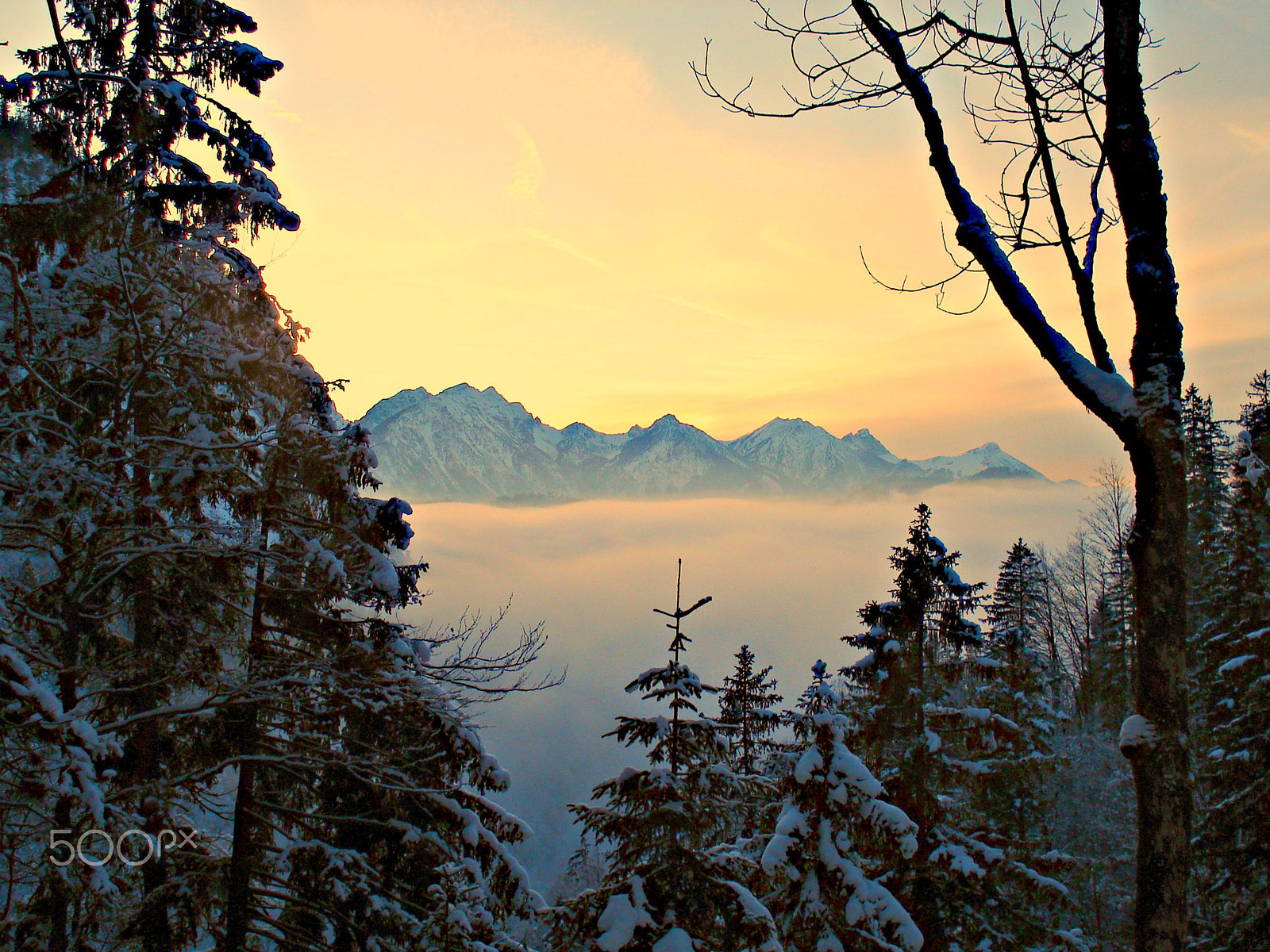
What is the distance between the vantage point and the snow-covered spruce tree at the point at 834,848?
→ 25.2ft

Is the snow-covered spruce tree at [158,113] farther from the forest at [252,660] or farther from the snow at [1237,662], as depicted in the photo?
the snow at [1237,662]

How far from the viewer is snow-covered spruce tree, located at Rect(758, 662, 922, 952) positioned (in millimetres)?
7680

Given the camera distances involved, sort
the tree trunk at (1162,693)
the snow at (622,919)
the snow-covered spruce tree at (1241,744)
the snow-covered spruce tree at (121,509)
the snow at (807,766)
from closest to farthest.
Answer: the tree trunk at (1162,693)
the snow-covered spruce tree at (121,509)
the snow at (622,919)
the snow at (807,766)
the snow-covered spruce tree at (1241,744)

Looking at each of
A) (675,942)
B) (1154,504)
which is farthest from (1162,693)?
(675,942)

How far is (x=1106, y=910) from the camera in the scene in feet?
81.2

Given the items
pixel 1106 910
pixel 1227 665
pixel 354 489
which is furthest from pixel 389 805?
pixel 1106 910

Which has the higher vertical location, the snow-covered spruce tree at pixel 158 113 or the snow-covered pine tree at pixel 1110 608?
the snow-covered spruce tree at pixel 158 113

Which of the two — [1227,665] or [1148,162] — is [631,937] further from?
[1227,665]

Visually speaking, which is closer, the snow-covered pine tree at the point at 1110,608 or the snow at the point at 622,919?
the snow at the point at 622,919

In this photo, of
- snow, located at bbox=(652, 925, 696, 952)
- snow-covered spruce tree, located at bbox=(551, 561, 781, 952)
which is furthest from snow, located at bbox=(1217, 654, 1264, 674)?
snow, located at bbox=(652, 925, 696, 952)

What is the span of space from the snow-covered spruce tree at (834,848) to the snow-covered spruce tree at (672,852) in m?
0.63

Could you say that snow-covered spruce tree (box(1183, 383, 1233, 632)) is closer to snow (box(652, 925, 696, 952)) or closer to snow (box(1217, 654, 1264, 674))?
snow (box(1217, 654, 1264, 674))

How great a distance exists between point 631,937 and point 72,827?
516cm

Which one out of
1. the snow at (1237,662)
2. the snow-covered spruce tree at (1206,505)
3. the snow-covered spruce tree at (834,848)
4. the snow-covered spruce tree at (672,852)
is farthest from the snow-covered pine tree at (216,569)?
the snow-covered spruce tree at (1206,505)
